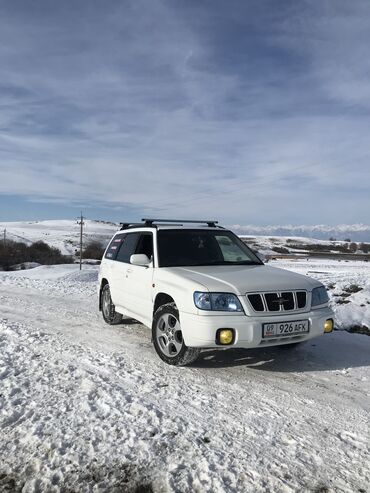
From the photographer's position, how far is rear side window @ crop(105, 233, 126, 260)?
771cm

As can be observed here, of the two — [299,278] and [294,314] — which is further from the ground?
[299,278]

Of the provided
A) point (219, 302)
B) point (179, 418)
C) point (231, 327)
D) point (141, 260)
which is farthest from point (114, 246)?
point (179, 418)

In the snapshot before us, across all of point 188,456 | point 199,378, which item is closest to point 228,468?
point 188,456

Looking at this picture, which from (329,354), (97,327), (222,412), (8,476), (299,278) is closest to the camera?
(8,476)

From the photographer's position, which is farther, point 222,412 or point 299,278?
point 299,278

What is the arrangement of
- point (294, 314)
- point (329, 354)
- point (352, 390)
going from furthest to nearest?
1. point (329, 354)
2. point (294, 314)
3. point (352, 390)

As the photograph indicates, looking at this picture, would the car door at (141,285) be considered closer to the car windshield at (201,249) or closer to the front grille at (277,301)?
the car windshield at (201,249)

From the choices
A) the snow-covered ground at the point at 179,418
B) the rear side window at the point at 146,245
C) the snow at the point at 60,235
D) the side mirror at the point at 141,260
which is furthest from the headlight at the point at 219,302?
the snow at the point at 60,235

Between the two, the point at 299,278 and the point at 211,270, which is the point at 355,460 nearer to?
the point at 299,278

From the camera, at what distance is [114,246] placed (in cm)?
792

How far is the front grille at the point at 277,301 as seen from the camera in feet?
16.0

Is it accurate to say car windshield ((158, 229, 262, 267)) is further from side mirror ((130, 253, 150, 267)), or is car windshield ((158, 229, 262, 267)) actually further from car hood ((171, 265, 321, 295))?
car hood ((171, 265, 321, 295))

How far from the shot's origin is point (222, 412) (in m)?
3.99

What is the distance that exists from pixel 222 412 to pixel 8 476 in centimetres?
190
